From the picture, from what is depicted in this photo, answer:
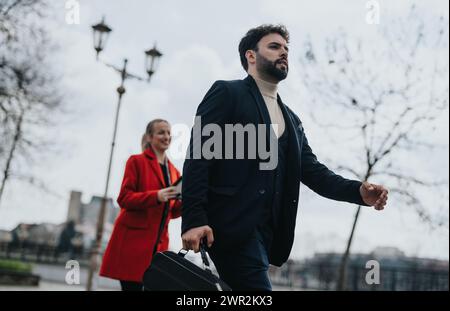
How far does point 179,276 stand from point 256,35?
48.1 inches

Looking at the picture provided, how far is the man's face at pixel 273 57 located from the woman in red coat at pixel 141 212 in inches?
67.4

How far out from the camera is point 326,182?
→ 2936 mm

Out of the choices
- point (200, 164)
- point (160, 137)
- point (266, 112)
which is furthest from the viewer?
point (160, 137)

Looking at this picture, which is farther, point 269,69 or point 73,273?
point 73,273

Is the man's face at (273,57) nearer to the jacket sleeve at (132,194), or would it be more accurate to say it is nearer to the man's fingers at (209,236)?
the man's fingers at (209,236)

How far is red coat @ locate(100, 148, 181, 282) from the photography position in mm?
4410

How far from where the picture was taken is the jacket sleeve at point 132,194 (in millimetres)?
4312

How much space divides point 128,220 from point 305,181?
6.37 feet

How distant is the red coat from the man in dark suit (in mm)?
1820

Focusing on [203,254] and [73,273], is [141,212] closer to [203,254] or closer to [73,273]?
[73,273]

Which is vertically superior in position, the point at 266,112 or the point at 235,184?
the point at 266,112

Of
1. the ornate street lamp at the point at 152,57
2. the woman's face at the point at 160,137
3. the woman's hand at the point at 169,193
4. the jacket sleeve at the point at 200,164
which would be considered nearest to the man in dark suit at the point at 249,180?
the jacket sleeve at the point at 200,164

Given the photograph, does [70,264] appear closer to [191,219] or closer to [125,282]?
[125,282]

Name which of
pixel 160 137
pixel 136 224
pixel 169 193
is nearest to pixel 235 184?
pixel 169 193
